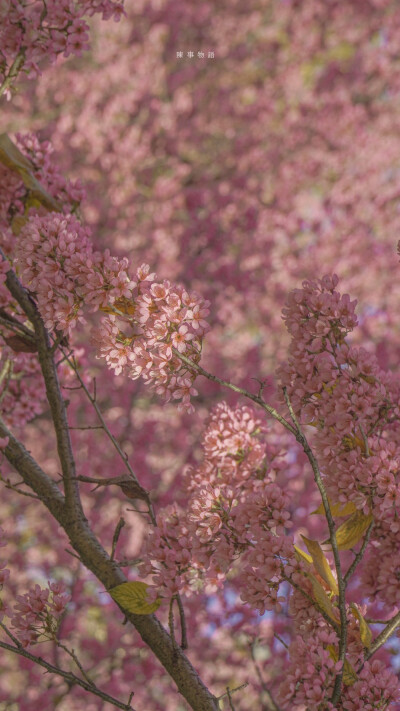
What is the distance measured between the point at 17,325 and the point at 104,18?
1143 mm

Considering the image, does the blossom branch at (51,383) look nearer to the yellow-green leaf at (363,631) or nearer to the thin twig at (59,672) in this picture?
the thin twig at (59,672)

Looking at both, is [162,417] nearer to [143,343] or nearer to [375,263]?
[375,263]

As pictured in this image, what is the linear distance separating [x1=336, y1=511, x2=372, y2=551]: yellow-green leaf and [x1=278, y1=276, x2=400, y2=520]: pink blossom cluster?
48 mm

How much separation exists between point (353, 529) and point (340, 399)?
34cm

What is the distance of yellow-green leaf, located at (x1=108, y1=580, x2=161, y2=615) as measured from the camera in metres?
1.41

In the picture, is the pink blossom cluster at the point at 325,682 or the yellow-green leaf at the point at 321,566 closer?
the pink blossom cluster at the point at 325,682

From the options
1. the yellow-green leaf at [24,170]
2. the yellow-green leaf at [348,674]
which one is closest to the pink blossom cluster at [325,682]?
the yellow-green leaf at [348,674]

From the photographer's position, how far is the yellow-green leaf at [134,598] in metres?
1.41

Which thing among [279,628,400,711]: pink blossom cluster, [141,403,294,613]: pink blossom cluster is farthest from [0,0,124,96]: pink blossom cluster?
[279,628,400,711]: pink blossom cluster

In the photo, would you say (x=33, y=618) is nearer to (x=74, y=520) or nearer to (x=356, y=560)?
(x=74, y=520)

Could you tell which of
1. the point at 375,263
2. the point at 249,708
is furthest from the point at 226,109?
the point at 249,708

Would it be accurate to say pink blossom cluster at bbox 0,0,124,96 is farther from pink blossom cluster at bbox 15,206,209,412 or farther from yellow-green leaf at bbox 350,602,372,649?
yellow-green leaf at bbox 350,602,372,649

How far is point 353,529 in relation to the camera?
1454mm

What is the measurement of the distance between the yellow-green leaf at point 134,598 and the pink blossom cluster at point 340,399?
Answer: 492 millimetres
